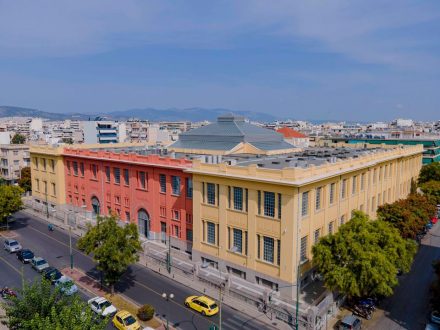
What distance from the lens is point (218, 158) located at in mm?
56438

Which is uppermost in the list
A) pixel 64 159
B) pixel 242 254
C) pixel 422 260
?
pixel 64 159

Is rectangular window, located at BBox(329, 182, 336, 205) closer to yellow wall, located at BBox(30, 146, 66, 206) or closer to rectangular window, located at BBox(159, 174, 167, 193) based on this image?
rectangular window, located at BBox(159, 174, 167, 193)

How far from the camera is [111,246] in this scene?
4250 centimetres

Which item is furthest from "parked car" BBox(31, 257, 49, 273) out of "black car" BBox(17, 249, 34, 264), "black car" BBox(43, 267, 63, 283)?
"black car" BBox(17, 249, 34, 264)

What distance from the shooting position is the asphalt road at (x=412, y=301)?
3875cm

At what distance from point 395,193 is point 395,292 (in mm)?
32843

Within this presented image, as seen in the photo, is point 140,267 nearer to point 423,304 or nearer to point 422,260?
point 423,304

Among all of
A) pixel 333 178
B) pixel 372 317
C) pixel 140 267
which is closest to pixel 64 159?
pixel 140 267

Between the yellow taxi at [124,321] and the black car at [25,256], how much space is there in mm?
24255

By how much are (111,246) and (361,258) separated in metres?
27.4

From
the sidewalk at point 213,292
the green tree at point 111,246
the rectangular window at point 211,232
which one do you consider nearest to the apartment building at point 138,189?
the green tree at point 111,246

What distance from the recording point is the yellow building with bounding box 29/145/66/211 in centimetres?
8144

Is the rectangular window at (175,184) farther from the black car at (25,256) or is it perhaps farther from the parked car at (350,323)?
the parked car at (350,323)

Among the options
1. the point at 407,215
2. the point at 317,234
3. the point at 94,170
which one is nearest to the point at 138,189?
the point at 94,170
